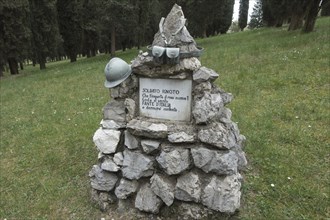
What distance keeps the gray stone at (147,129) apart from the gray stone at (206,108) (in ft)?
1.96

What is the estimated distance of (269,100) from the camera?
9586 mm

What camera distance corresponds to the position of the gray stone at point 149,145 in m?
5.27

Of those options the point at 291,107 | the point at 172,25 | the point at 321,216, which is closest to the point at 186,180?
the point at 321,216

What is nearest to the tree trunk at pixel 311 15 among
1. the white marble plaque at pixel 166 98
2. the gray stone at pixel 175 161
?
the white marble plaque at pixel 166 98

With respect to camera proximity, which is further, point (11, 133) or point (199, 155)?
point (11, 133)

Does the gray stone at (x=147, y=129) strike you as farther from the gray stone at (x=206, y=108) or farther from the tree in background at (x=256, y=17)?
the tree in background at (x=256, y=17)

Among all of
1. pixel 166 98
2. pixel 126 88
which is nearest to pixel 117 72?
pixel 126 88

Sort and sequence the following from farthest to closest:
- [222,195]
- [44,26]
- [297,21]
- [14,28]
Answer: [44,26] < [14,28] < [297,21] < [222,195]

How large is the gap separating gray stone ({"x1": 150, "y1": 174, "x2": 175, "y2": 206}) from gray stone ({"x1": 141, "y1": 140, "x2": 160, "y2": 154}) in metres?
0.45

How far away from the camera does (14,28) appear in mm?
23938

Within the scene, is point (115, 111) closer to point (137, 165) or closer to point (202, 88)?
point (137, 165)

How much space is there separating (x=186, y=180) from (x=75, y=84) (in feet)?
39.8

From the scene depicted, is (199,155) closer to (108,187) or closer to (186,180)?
(186,180)

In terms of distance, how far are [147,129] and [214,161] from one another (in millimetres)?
1222
